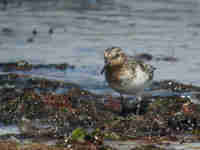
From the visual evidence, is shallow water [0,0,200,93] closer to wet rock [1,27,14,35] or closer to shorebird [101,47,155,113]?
wet rock [1,27,14,35]

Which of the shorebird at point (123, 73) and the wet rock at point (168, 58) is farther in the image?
the wet rock at point (168, 58)

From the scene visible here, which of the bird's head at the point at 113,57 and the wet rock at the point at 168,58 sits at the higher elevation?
the bird's head at the point at 113,57

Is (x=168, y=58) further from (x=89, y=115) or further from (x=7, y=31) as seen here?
(x=89, y=115)

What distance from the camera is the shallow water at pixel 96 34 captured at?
543 inches

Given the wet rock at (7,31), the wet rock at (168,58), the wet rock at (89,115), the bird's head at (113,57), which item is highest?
the wet rock at (7,31)

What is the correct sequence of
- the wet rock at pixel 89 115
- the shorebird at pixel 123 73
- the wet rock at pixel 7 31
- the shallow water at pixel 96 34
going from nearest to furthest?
the wet rock at pixel 89 115 → the shorebird at pixel 123 73 → the shallow water at pixel 96 34 → the wet rock at pixel 7 31

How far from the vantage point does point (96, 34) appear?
17578 mm

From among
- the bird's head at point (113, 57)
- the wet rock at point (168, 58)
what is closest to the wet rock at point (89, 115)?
the bird's head at point (113, 57)

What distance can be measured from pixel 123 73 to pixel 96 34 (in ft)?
26.2

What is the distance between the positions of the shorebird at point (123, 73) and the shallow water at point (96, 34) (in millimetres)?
2052

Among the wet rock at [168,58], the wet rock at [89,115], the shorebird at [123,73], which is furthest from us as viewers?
the wet rock at [168,58]

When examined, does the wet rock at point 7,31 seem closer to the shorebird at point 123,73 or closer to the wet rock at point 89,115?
the wet rock at point 89,115

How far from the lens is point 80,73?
1323 cm

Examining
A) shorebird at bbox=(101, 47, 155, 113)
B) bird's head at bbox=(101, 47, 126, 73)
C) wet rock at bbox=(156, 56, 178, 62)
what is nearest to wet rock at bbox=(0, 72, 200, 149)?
shorebird at bbox=(101, 47, 155, 113)
